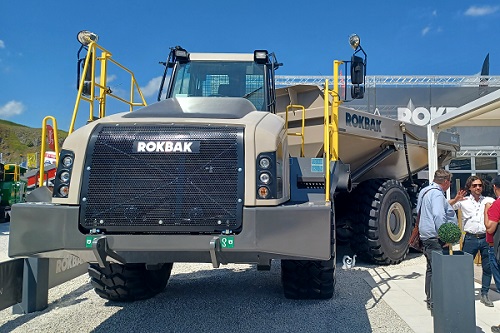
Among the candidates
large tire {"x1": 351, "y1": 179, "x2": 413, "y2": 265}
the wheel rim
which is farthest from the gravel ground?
the wheel rim

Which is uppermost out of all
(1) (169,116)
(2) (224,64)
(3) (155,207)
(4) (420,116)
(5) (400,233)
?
(4) (420,116)

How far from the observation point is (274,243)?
3.15 metres

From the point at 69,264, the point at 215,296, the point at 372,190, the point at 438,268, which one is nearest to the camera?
the point at 438,268

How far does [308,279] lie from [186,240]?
2.09 metres

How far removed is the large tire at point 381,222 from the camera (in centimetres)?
681

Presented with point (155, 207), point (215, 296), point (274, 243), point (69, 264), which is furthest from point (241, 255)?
point (69, 264)

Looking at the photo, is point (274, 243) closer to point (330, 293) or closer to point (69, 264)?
point (330, 293)

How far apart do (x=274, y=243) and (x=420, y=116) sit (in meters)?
14.6

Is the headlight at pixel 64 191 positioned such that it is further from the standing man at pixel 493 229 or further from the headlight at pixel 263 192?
the standing man at pixel 493 229

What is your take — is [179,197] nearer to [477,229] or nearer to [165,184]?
[165,184]

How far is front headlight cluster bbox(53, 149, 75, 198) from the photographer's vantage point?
3.39 meters

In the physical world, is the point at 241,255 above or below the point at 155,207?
below

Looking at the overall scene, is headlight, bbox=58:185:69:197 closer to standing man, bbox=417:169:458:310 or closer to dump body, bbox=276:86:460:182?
dump body, bbox=276:86:460:182

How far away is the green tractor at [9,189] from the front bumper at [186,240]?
1518 cm
